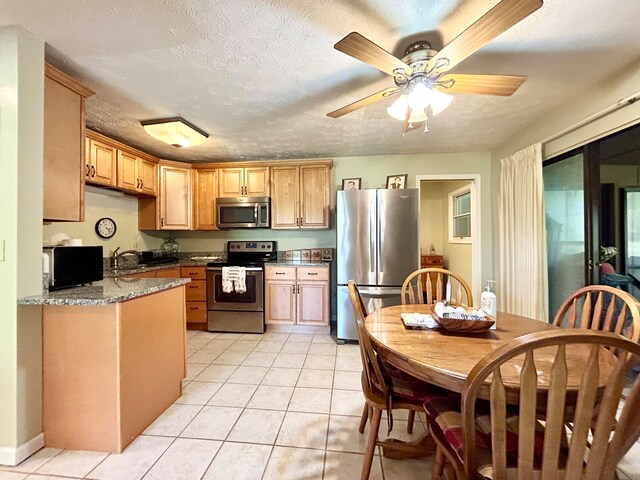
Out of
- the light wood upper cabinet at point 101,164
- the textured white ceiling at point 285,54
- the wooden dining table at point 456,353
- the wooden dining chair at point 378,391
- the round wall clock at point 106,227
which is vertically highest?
the textured white ceiling at point 285,54

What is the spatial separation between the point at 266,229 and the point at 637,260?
3750 mm

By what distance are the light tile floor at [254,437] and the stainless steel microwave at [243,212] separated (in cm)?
182

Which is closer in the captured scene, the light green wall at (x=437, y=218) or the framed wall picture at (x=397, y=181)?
the framed wall picture at (x=397, y=181)

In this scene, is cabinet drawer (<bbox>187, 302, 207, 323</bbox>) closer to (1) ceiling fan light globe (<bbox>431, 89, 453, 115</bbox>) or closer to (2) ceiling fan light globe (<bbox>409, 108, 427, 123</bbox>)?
(2) ceiling fan light globe (<bbox>409, 108, 427, 123</bbox>)

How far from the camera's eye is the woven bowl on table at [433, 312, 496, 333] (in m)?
1.35

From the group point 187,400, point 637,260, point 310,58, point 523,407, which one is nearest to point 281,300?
point 187,400

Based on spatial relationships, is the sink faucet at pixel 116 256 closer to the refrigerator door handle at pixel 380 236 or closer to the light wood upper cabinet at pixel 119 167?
the light wood upper cabinet at pixel 119 167

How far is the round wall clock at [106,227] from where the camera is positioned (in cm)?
321

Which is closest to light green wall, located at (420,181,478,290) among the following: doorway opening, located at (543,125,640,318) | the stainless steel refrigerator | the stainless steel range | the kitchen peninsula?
the stainless steel refrigerator

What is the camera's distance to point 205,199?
12.9 feet

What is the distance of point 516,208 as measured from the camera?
2.95 metres

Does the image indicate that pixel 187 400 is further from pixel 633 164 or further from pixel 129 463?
pixel 633 164

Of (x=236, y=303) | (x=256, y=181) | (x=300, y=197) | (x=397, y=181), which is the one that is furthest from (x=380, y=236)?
(x=236, y=303)

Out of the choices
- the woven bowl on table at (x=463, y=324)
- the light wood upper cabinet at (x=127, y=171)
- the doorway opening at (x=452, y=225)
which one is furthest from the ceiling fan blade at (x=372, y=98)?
the light wood upper cabinet at (x=127, y=171)
